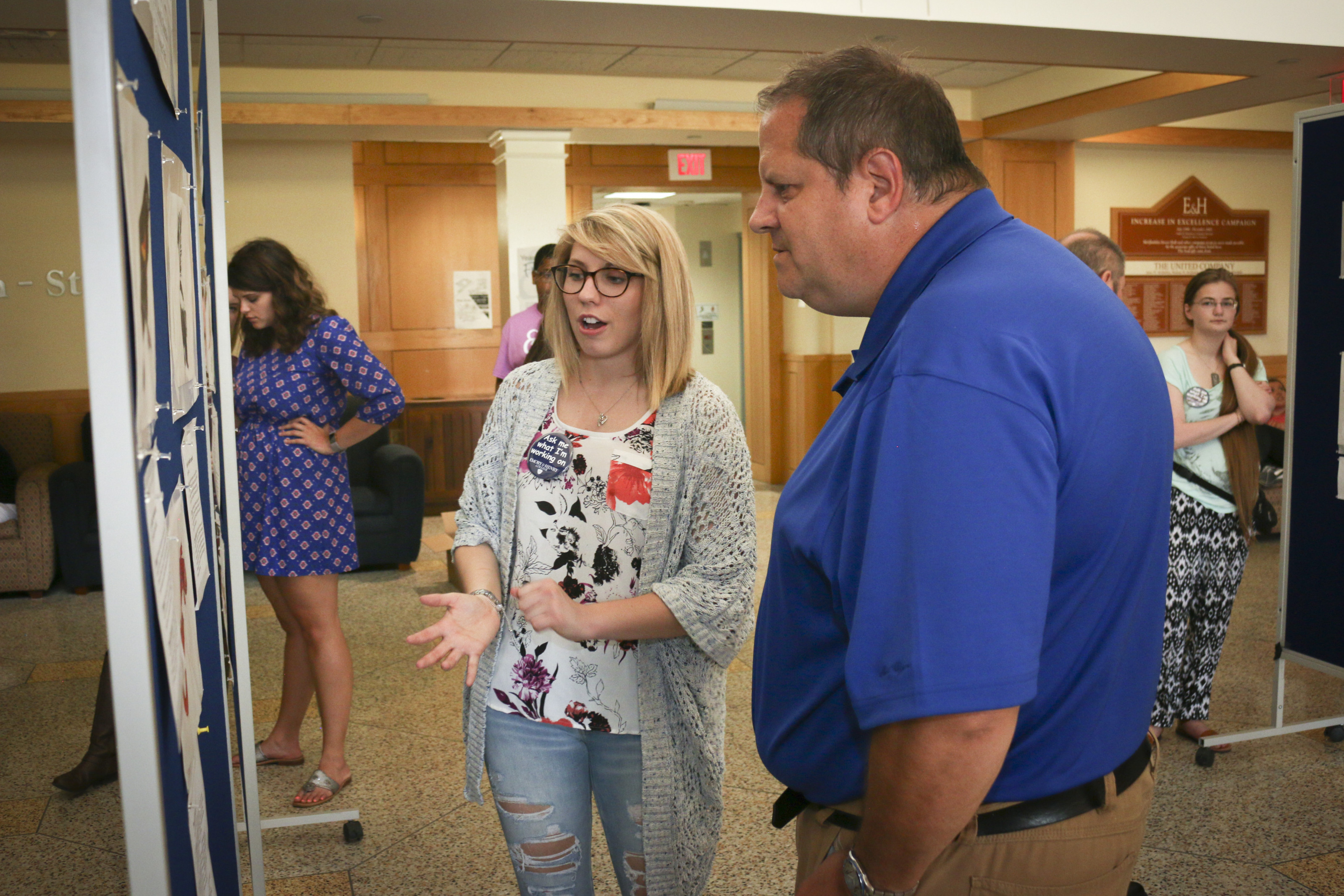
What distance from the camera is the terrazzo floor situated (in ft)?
9.41

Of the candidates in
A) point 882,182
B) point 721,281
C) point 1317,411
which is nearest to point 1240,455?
point 1317,411

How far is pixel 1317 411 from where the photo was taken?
3.48 m

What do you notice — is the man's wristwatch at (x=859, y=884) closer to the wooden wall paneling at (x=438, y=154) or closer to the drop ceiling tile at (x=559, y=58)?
the drop ceiling tile at (x=559, y=58)

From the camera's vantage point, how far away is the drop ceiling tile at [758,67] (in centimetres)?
757

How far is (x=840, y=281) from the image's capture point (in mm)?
1188

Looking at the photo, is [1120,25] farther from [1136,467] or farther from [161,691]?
[161,691]

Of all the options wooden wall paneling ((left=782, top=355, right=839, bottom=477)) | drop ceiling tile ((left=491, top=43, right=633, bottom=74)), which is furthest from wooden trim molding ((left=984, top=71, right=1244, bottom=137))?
drop ceiling tile ((left=491, top=43, right=633, bottom=74))

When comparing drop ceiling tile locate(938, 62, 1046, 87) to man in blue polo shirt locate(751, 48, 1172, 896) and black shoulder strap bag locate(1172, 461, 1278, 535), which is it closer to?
black shoulder strap bag locate(1172, 461, 1278, 535)

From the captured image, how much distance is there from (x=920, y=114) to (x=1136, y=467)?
1.41ft

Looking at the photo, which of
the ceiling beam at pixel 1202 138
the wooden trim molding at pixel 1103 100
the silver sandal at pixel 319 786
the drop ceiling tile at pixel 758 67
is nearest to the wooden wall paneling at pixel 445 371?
the drop ceiling tile at pixel 758 67

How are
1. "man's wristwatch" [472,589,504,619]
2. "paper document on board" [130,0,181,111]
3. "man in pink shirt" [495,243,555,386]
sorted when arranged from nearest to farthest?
1. "paper document on board" [130,0,181,111]
2. "man's wristwatch" [472,589,504,619]
3. "man in pink shirt" [495,243,555,386]

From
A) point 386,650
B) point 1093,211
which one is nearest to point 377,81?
point 386,650

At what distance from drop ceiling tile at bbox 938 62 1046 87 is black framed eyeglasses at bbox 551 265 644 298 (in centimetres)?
665

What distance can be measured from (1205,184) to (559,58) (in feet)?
20.1
